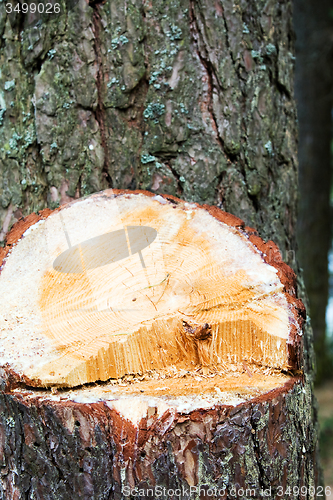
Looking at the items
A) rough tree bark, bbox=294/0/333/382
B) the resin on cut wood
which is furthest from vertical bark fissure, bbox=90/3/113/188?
rough tree bark, bbox=294/0/333/382

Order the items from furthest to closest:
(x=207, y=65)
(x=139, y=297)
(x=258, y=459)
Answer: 1. (x=207, y=65)
2. (x=139, y=297)
3. (x=258, y=459)

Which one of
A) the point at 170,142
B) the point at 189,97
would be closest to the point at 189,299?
the point at 170,142

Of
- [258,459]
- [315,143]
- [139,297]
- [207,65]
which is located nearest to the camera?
[258,459]

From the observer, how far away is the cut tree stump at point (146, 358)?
93 centimetres

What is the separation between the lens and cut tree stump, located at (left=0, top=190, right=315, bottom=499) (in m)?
0.93

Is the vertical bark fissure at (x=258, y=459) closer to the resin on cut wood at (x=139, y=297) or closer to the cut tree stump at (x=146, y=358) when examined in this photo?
the cut tree stump at (x=146, y=358)

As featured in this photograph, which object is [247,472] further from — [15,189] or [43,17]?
[43,17]

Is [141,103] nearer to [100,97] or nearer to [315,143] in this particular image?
[100,97]

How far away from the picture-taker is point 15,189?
1526 mm

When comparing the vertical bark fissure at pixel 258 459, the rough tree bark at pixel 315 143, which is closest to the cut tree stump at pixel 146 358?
the vertical bark fissure at pixel 258 459

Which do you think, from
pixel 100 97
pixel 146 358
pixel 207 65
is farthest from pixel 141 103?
pixel 146 358

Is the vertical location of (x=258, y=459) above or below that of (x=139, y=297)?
below

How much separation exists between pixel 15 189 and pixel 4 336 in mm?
693

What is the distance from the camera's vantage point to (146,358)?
105cm
